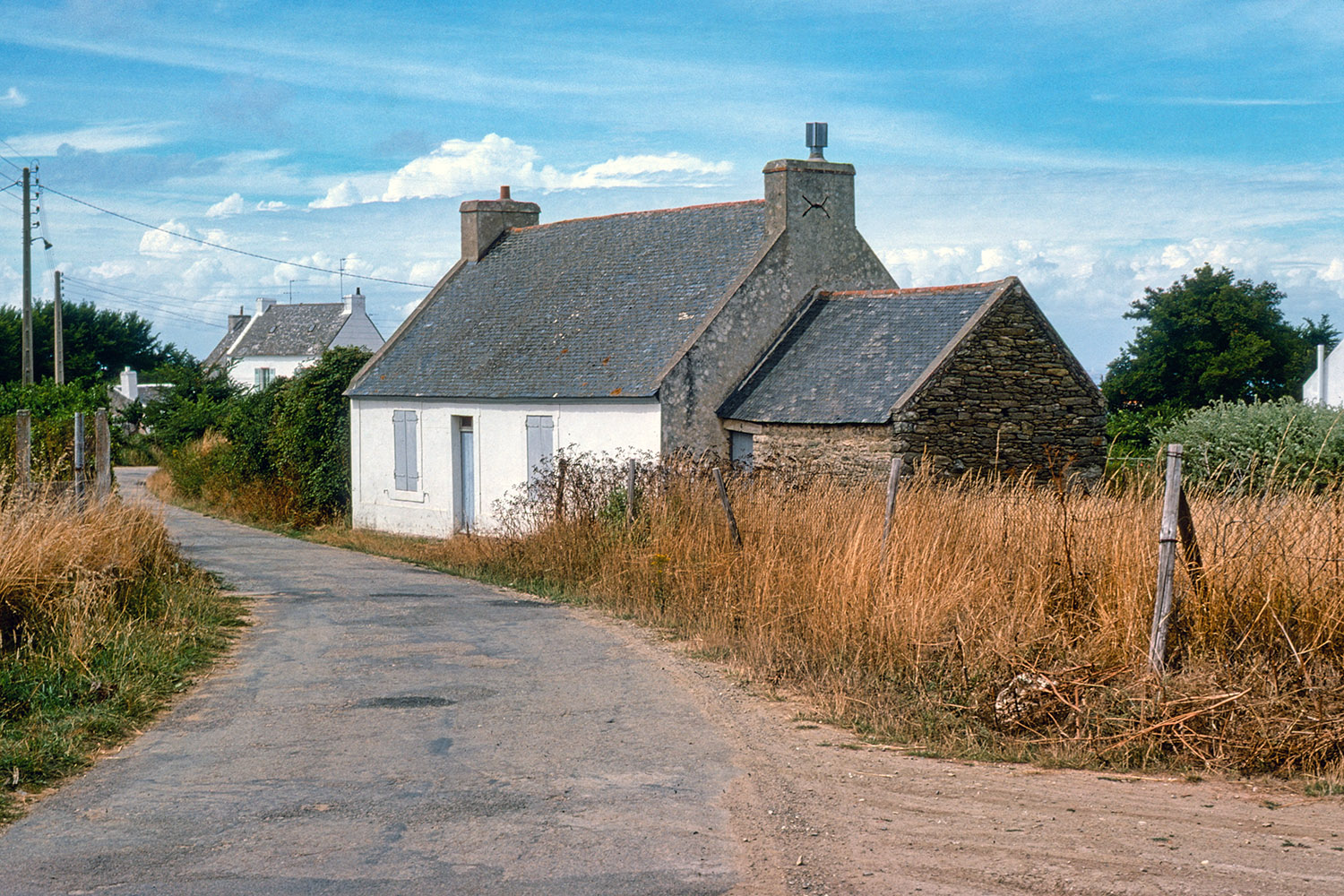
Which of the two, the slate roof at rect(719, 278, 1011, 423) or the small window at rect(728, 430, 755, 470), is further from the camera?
the small window at rect(728, 430, 755, 470)

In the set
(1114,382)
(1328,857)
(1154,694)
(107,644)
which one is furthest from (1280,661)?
(1114,382)

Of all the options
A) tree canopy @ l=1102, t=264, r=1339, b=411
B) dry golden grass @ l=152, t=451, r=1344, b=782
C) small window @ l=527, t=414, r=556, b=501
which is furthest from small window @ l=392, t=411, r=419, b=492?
tree canopy @ l=1102, t=264, r=1339, b=411

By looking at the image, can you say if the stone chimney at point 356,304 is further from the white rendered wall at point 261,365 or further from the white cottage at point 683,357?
the white cottage at point 683,357

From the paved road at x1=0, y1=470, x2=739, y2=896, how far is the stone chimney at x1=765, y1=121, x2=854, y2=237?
12400 millimetres

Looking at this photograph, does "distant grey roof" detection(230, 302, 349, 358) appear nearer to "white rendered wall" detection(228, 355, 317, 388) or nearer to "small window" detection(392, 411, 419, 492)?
"white rendered wall" detection(228, 355, 317, 388)

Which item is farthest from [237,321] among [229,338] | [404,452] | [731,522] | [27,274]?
[731,522]

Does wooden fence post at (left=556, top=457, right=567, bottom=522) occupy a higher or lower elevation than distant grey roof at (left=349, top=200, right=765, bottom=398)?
lower

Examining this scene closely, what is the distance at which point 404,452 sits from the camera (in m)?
26.7

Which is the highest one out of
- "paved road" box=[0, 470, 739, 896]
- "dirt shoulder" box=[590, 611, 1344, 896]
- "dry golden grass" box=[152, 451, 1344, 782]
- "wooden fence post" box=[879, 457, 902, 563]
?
"wooden fence post" box=[879, 457, 902, 563]

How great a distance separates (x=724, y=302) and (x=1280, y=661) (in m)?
14.8

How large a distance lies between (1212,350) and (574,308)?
90.3 feet

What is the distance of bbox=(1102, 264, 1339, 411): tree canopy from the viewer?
42.1 meters

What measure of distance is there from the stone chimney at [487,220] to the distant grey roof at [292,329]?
33.3m

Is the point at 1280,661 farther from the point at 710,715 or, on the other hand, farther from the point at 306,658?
the point at 306,658
